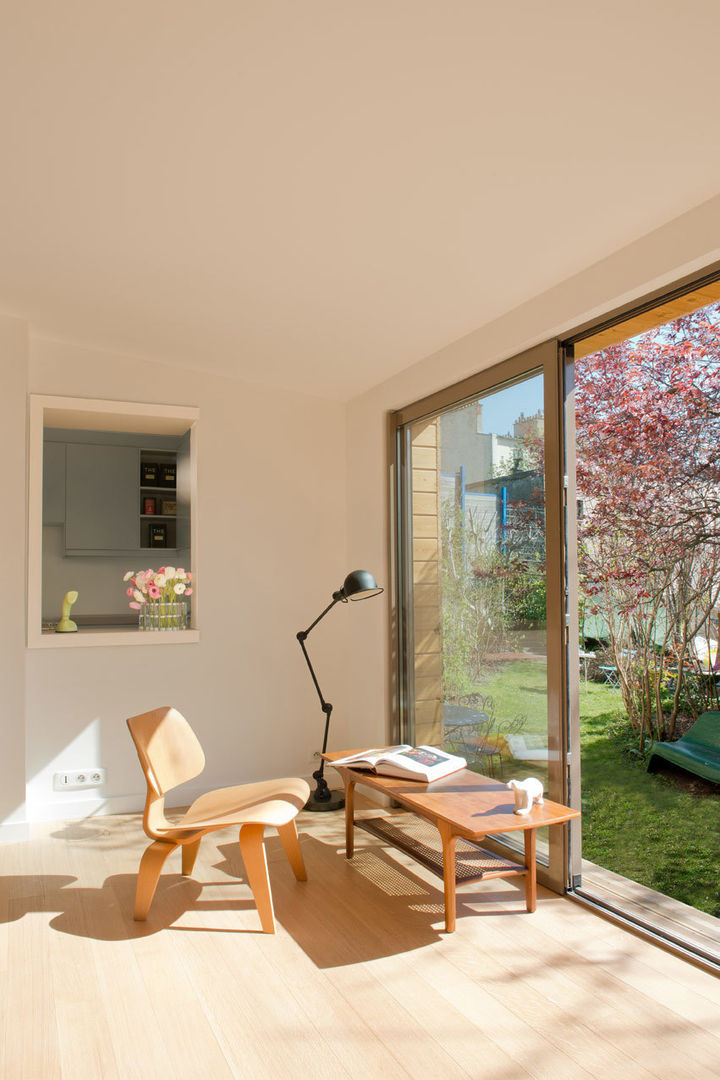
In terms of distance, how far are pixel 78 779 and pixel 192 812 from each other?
56.2 inches

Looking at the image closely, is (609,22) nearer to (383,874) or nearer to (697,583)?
(697,583)

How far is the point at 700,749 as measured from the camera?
3.05m

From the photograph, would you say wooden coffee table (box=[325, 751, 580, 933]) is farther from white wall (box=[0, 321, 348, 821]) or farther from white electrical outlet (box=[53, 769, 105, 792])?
white electrical outlet (box=[53, 769, 105, 792])

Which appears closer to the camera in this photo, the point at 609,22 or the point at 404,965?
the point at 609,22

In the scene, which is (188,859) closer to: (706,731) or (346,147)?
(706,731)

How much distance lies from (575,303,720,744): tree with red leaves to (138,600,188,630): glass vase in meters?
2.55

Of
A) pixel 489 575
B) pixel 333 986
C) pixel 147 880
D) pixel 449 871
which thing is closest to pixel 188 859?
pixel 147 880

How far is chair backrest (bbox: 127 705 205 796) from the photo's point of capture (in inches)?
130

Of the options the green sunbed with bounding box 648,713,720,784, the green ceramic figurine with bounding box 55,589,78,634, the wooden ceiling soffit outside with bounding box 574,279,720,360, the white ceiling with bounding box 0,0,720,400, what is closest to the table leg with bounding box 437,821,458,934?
the green sunbed with bounding box 648,713,720,784

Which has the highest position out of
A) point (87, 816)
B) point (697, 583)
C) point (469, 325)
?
point (469, 325)

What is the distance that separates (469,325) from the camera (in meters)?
3.81

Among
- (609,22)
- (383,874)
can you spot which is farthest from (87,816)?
(609,22)

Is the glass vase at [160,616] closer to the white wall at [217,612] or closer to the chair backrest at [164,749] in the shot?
the white wall at [217,612]

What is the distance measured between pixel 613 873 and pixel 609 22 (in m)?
3.11
